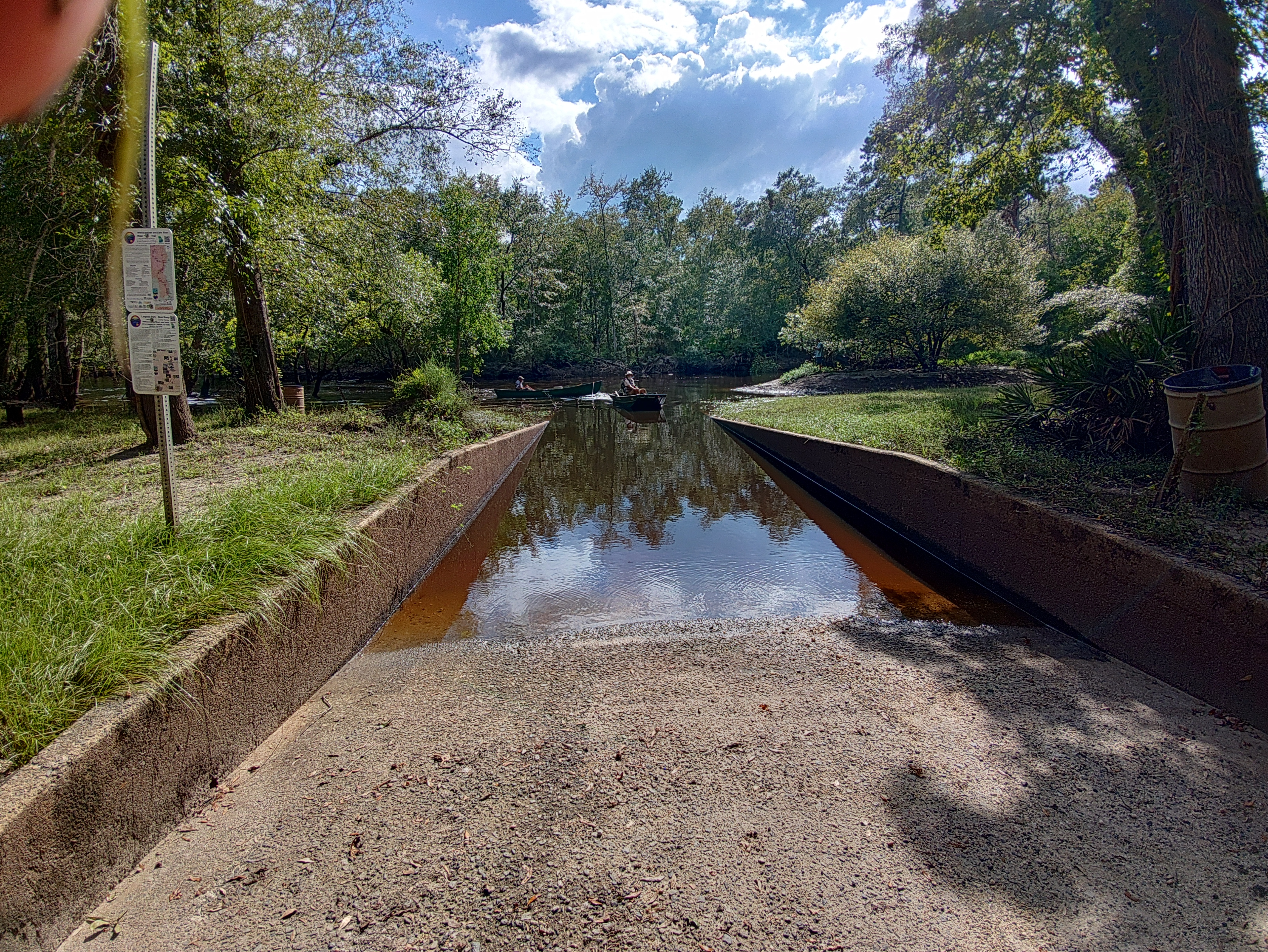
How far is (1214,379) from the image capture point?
18.7 feet

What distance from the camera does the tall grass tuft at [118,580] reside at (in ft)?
8.43

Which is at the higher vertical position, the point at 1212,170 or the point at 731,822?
the point at 1212,170

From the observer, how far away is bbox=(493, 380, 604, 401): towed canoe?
26219 millimetres

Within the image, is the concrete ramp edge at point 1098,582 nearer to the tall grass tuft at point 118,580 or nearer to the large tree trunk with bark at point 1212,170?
the large tree trunk with bark at point 1212,170

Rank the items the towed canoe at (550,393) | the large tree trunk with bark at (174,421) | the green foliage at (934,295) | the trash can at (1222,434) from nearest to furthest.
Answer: the trash can at (1222,434) < the large tree trunk with bark at (174,421) < the green foliage at (934,295) < the towed canoe at (550,393)

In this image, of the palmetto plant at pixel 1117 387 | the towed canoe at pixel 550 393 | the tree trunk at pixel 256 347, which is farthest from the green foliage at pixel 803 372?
the tree trunk at pixel 256 347

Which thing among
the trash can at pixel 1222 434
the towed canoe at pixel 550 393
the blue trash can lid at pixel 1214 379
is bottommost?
the trash can at pixel 1222 434

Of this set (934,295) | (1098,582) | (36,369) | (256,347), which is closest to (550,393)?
(256,347)

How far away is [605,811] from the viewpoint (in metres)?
2.88

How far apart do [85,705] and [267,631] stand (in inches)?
42.2

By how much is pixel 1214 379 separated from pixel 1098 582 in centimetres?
255

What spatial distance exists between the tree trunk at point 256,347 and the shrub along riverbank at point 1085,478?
34.6 ft

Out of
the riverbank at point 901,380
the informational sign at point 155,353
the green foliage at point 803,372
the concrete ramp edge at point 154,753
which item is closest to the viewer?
the concrete ramp edge at point 154,753

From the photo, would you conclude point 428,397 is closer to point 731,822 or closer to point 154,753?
point 154,753
